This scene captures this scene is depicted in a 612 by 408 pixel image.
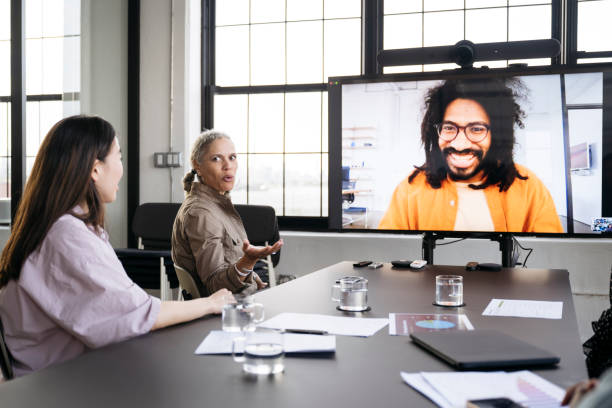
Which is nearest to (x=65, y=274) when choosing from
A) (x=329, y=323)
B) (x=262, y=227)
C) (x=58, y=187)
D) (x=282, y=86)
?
(x=58, y=187)

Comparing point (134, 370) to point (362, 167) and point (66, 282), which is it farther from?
point (362, 167)

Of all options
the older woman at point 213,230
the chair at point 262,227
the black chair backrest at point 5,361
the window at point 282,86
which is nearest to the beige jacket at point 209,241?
the older woman at point 213,230

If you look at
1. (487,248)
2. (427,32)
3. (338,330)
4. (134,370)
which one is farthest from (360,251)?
(134,370)

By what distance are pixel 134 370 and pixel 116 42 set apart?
4.02m

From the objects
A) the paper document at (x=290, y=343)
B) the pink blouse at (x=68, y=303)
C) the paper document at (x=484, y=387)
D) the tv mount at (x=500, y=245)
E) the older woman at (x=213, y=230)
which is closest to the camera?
the paper document at (x=484, y=387)

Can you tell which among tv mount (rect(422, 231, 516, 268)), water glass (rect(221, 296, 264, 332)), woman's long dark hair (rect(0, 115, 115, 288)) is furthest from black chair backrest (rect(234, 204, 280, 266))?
water glass (rect(221, 296, 264, 332))

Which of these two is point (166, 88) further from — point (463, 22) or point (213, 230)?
point (213, 230)

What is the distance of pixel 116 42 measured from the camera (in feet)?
15.2

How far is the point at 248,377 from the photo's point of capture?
1062 millimetres

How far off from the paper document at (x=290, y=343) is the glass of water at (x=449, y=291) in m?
0.58

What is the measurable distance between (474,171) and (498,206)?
8.9 inches

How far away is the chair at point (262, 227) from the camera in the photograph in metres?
4.12

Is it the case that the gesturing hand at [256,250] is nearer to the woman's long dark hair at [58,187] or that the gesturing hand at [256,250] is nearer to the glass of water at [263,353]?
the woman's long dark hair at [58,187]

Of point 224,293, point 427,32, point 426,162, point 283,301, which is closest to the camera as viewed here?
point 224,293
